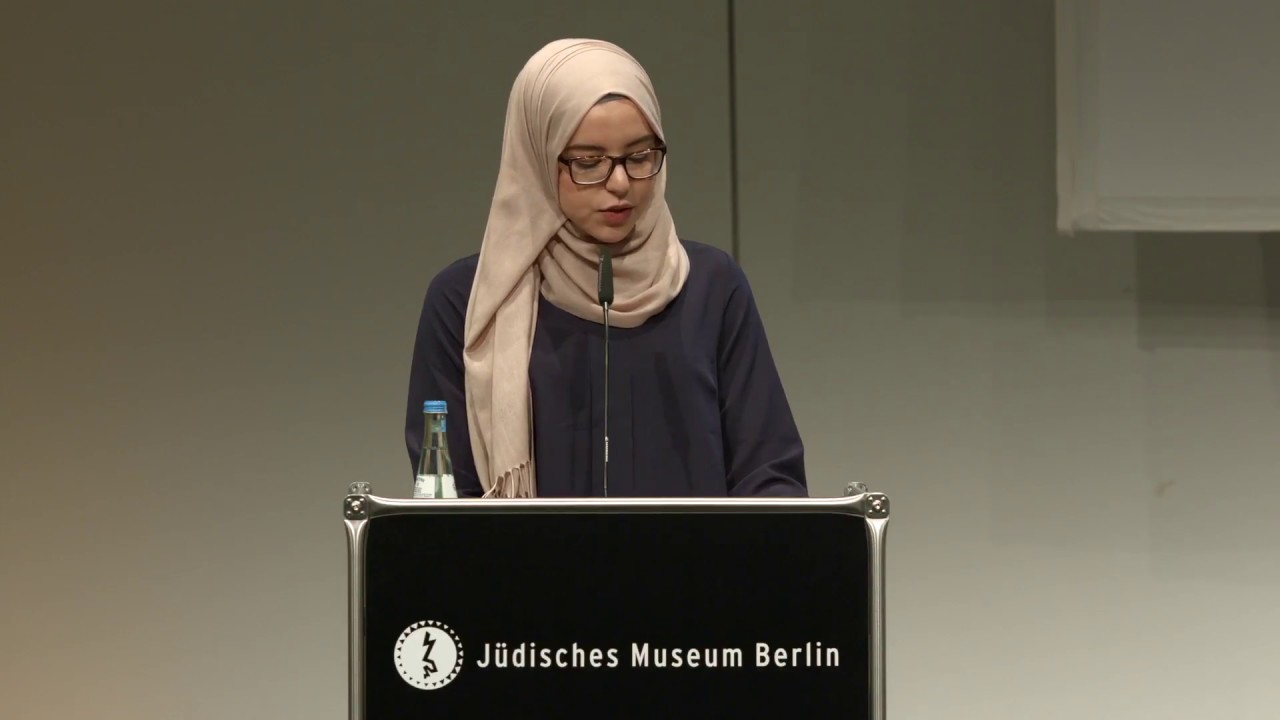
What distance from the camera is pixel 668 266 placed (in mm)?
1705

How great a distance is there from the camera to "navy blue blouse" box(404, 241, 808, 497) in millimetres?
1662

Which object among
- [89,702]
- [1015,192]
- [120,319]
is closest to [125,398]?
[120,319]

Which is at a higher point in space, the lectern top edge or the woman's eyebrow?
the woman's eyebrow

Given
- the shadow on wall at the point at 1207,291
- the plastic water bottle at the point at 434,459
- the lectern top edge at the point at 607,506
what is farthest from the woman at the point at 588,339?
the shadow on wall at the point at 1207,291

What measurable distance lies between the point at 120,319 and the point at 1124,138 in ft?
7.11

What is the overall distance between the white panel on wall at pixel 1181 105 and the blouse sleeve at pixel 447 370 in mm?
1623

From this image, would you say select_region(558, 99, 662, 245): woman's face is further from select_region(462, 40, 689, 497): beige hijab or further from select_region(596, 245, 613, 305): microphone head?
select_region(596, 245, 613, 305): microphone head

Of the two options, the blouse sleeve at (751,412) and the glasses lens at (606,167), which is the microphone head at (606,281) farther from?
the blouse sleeve at (751,412)

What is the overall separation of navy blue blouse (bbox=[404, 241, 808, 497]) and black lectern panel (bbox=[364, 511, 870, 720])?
0.48m

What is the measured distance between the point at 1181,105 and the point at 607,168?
1.65 m

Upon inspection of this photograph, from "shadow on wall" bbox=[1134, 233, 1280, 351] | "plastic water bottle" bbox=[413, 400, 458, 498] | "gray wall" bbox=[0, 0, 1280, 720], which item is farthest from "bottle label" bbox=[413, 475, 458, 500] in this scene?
"shadow on wall" bbox=[1134, 233, 1280, 351]

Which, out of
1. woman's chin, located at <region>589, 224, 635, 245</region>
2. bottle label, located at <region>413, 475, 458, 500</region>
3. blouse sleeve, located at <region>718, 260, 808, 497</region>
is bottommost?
bottle label, located at <region>413, 475, 458, 500</region>

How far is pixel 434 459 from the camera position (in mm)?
A: 1394

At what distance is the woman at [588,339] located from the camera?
5.33ft
